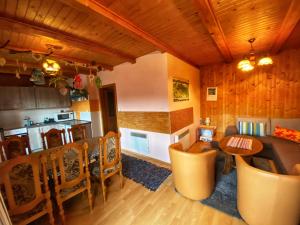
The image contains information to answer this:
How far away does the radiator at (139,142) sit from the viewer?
3.33 meters

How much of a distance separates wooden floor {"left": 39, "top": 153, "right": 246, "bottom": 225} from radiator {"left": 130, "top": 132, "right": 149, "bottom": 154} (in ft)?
4.02

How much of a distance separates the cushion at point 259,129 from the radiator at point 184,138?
1550 millimetres

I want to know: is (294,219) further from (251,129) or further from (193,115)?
(193,115)

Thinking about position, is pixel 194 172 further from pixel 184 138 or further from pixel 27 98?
pixel 27 98

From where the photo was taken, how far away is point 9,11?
1481 millimetres

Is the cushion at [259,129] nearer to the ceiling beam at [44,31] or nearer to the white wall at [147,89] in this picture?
the white wall at [147,89]

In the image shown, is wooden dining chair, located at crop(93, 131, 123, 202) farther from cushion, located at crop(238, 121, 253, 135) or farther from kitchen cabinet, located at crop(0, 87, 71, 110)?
kitchen cabinet, located at crop(0, 87, 71, 110)

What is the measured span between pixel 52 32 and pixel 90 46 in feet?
1.80

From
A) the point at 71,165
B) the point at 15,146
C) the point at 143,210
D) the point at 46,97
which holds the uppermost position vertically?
the point at 46,97

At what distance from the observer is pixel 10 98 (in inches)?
147

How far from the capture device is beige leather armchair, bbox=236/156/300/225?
1207 millimetres

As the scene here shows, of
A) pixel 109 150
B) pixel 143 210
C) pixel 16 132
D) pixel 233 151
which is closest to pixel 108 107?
pixel 16 132

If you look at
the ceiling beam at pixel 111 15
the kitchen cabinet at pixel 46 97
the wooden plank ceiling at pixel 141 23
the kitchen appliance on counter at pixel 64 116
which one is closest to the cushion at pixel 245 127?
the wooden plank ceiling at pixel 141 23

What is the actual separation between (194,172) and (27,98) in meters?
4.83
